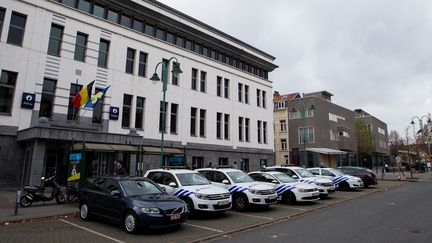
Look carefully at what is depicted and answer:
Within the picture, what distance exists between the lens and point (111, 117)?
2412 cm

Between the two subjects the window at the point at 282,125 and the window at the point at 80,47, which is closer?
the window at the point at 80,47

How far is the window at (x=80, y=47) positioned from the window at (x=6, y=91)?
4604 mm

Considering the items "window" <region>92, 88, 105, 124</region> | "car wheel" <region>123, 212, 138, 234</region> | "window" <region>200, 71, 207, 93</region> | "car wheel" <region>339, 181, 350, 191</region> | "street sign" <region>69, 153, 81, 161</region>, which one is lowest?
"car wheel" <region>123, 212, 138, 234</region>

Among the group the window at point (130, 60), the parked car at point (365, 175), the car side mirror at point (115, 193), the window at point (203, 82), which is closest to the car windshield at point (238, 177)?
the car side mirror at point (115, 193)

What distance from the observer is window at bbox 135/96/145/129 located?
26.3 meters

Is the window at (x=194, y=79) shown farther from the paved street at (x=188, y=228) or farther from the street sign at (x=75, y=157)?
the paved street at (x=188, y=228)

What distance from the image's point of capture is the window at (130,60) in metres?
26.6

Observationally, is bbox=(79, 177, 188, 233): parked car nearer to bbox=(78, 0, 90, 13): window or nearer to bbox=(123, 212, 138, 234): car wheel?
bbox=(123, 212, 138, 234): car wheel

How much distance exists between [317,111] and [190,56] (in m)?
27.0

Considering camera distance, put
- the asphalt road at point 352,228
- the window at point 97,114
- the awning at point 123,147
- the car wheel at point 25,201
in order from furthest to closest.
Result: 1. the window at point 97,114
2. the awning at point 123,147
3. the car wheel at point 25,201
4. the asphalt road at point 352,228

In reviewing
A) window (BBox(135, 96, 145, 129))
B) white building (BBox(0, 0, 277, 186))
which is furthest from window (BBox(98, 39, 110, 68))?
window (BBox(135, 96, 145, 129))

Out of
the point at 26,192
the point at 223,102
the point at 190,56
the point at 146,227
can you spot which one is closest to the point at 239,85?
the point at 223,102

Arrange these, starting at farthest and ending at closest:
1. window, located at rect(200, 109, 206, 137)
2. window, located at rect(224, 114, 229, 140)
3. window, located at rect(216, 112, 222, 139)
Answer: window, located at rect(224, 114, 229, 140), window, located at rect(216, 112, 222, 139), window, located at rect(200, 109, 206, 137)

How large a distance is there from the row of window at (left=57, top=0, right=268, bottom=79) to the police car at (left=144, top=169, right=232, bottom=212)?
56.6 feet
